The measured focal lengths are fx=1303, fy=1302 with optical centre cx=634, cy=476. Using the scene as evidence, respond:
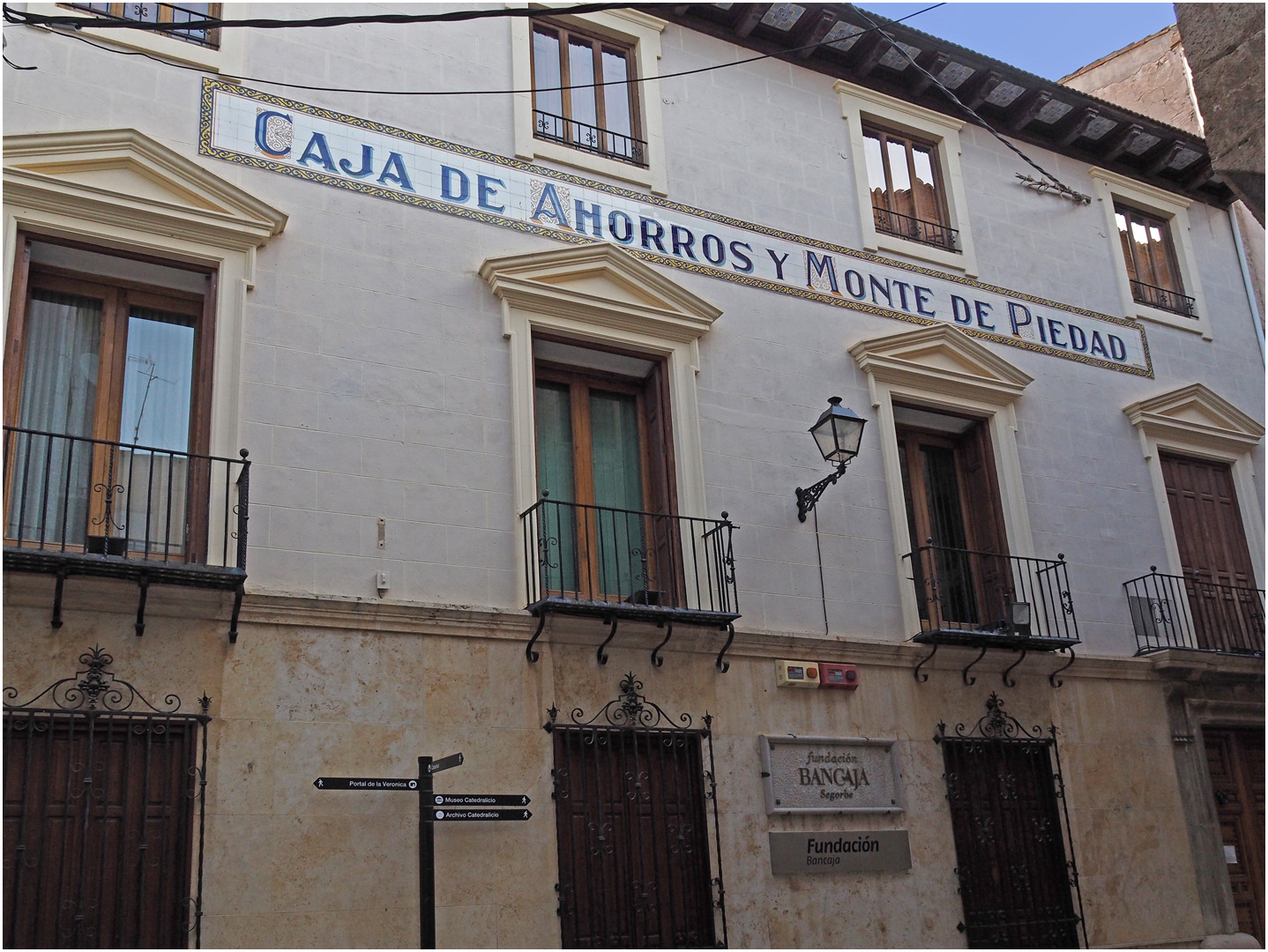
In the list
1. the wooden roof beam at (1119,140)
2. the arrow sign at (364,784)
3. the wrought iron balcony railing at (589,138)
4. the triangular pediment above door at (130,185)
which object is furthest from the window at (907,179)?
the arrow sign at (364,784)

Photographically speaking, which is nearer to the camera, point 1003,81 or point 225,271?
point 225,271

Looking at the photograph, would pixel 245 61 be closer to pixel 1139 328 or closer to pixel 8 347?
pixel 8 347

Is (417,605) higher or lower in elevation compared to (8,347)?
lower

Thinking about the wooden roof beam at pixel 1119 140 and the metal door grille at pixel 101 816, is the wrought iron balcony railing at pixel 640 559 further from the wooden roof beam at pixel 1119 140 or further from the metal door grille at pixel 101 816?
the wooden roof beam at pixel 1119 140

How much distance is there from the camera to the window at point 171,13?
10.2m

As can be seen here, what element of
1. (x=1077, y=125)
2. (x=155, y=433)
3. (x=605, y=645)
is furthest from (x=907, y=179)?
(x=155, y=433)

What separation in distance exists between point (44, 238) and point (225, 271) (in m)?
1.23

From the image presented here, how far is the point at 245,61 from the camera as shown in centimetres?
1043

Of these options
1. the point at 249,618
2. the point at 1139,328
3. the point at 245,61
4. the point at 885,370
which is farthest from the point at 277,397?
the point at 1139,328

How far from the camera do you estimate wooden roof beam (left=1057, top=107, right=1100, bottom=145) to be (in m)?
15.1

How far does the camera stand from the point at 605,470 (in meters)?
11.2

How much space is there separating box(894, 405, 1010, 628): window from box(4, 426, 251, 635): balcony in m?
6.21

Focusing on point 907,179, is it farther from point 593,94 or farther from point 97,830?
point 97,830

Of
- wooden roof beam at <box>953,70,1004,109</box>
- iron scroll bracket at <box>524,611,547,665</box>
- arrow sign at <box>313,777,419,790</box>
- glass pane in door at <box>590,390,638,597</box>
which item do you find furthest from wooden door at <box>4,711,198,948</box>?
wooden roof beam at <box>953,70,1004,109</box>
